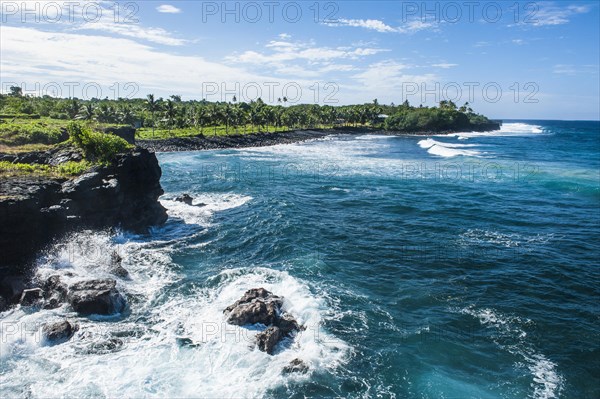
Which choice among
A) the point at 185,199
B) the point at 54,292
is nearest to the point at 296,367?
the point at 54,292

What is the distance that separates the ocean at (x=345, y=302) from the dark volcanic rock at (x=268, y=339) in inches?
18.1

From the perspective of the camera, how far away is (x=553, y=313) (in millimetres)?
26000

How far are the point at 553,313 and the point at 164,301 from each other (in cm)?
2578

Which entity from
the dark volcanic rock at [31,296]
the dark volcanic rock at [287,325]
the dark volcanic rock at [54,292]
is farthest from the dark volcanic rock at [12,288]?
the dark volcanic rock at [287,325]

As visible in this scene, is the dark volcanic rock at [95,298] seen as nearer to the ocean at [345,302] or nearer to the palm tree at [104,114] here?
the ocean at [345,302]

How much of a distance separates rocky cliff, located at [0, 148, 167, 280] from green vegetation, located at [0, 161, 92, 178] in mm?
1255

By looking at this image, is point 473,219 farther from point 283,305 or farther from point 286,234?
point 283,305

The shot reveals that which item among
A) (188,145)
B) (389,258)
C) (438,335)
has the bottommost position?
(438,335)

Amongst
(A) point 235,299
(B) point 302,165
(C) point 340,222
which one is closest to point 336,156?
(B) point 302,165

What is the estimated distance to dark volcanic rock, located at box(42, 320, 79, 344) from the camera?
2233 centimetres

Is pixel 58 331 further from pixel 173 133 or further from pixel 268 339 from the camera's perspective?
pixel 173 133

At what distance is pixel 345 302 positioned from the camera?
27.0 m

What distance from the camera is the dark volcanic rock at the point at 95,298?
82.4 ft

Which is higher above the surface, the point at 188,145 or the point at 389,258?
the point at 188,145
